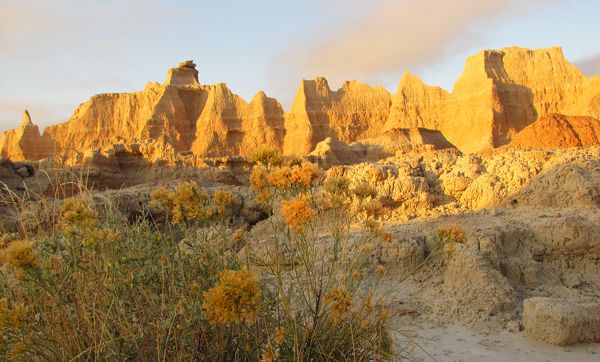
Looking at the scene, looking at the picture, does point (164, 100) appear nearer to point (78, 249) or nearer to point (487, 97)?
point (487, 97)

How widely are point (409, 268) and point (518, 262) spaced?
1249 millimetres

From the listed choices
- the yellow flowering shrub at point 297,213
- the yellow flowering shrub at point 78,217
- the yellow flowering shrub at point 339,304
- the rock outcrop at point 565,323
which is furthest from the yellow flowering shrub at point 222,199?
the rock outcrop at point 565,323

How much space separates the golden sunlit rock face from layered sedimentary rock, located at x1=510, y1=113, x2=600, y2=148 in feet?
78.6

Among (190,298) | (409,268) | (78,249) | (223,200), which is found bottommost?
(409,268)

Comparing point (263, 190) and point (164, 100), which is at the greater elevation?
point (164, 100)

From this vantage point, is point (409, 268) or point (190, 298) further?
point (409, 268)

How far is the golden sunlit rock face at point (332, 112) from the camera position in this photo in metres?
40.7

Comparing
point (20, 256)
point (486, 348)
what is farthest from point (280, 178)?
point (486, 348)

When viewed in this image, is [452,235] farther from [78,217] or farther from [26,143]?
[26,143]

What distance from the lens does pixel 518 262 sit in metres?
5.61

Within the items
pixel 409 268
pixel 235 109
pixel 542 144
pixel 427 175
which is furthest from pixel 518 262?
pixel 235 109

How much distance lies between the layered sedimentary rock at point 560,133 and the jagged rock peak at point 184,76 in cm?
3616

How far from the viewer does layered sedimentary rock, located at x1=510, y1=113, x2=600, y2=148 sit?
12773 mm

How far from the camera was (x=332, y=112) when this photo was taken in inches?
1775
